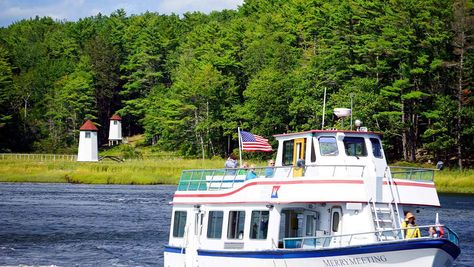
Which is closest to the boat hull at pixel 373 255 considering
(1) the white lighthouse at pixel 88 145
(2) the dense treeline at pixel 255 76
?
(2) the dense treeline at pixel 255 76

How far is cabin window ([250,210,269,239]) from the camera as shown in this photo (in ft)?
99.1

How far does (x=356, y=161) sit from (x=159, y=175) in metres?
66.0

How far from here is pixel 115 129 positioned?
14762 cm

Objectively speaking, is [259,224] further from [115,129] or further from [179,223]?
[115,129]

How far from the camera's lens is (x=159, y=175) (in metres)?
95.1

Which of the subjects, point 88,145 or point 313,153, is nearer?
point 313,153

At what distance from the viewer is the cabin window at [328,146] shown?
3020cm

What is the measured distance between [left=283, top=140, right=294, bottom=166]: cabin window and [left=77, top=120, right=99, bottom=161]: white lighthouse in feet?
301

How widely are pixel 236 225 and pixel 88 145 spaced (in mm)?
93776

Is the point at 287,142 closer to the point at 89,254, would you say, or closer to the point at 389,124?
the point at 89,254

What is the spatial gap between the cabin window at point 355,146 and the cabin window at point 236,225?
4.11m

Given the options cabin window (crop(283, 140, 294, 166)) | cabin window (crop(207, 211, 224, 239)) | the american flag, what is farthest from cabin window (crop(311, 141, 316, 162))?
the american flag

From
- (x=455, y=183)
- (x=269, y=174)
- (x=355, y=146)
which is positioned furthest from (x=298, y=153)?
(x=455, y=183)

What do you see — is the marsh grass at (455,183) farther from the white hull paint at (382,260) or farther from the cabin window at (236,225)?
the white hull paint at (382,260)
